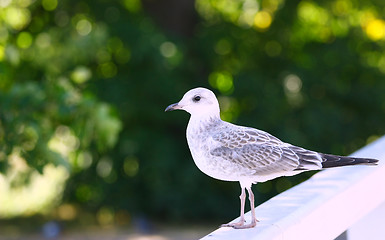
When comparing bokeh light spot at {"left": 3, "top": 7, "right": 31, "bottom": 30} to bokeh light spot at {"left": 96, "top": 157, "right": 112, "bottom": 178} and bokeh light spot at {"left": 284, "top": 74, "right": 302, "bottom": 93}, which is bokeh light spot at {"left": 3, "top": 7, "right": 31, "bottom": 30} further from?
bokeh light spot at {"left": 284, "top": 74, "right": 302, "bottom": 93}

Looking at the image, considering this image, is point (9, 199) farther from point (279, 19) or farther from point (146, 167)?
point (279, 19)

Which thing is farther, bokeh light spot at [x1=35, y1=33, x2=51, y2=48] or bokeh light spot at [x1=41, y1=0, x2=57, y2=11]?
bokeh light spot at [x1=41, y1=0, x2=57, y2=11]

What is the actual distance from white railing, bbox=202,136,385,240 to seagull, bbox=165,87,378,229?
98 mm

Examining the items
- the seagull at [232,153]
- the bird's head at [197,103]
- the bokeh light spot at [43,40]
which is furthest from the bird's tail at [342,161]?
the bokeh light spot at [43,40]

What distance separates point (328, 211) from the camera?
1887mm

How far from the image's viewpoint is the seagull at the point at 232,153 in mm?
2035

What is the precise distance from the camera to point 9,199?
9.98 m

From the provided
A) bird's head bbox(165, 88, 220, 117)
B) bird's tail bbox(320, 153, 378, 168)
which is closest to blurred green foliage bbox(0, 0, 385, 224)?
bird's head bbox(165, 88, 220, 117)

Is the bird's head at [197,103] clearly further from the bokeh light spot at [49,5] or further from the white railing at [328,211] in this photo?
Answer: the bokeh light spot at [49,5]

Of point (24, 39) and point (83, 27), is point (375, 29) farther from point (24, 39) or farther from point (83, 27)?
point (24, 39)

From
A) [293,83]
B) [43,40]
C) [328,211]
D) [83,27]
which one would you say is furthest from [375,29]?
[328,211]

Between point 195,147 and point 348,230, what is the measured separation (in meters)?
0.56

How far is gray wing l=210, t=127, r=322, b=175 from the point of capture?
2064 millimetres

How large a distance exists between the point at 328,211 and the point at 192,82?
6.89 meters
